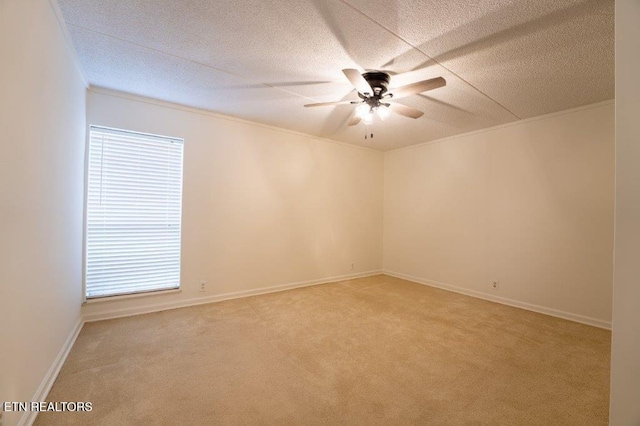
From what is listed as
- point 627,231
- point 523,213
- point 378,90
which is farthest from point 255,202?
point 523,213

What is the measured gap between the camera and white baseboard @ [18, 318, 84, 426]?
1.46 meters

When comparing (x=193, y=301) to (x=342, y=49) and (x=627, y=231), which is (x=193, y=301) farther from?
(x=627, y=231)

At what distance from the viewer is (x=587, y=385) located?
1.93 metres

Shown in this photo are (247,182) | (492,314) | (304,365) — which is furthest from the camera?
(247,182)

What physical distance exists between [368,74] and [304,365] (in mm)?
2663

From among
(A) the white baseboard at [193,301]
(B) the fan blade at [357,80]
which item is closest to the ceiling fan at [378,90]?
(B) the fan blade at [357,80]

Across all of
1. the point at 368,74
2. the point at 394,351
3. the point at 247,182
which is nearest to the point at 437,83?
the point at 368,74

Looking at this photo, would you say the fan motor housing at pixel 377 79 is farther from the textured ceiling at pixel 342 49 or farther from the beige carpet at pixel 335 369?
the beige carpet at pixel 335 369

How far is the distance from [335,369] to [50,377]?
6.77ft

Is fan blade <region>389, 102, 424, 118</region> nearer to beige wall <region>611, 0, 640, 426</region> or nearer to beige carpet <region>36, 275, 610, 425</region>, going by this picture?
beige wall <region>611, 0, 640, 426</region>

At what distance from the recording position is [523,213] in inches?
141

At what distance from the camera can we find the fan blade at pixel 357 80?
201 centimetres

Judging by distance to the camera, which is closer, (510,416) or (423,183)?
(510,416)

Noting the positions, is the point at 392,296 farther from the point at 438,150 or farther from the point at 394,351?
the point at 438,150
